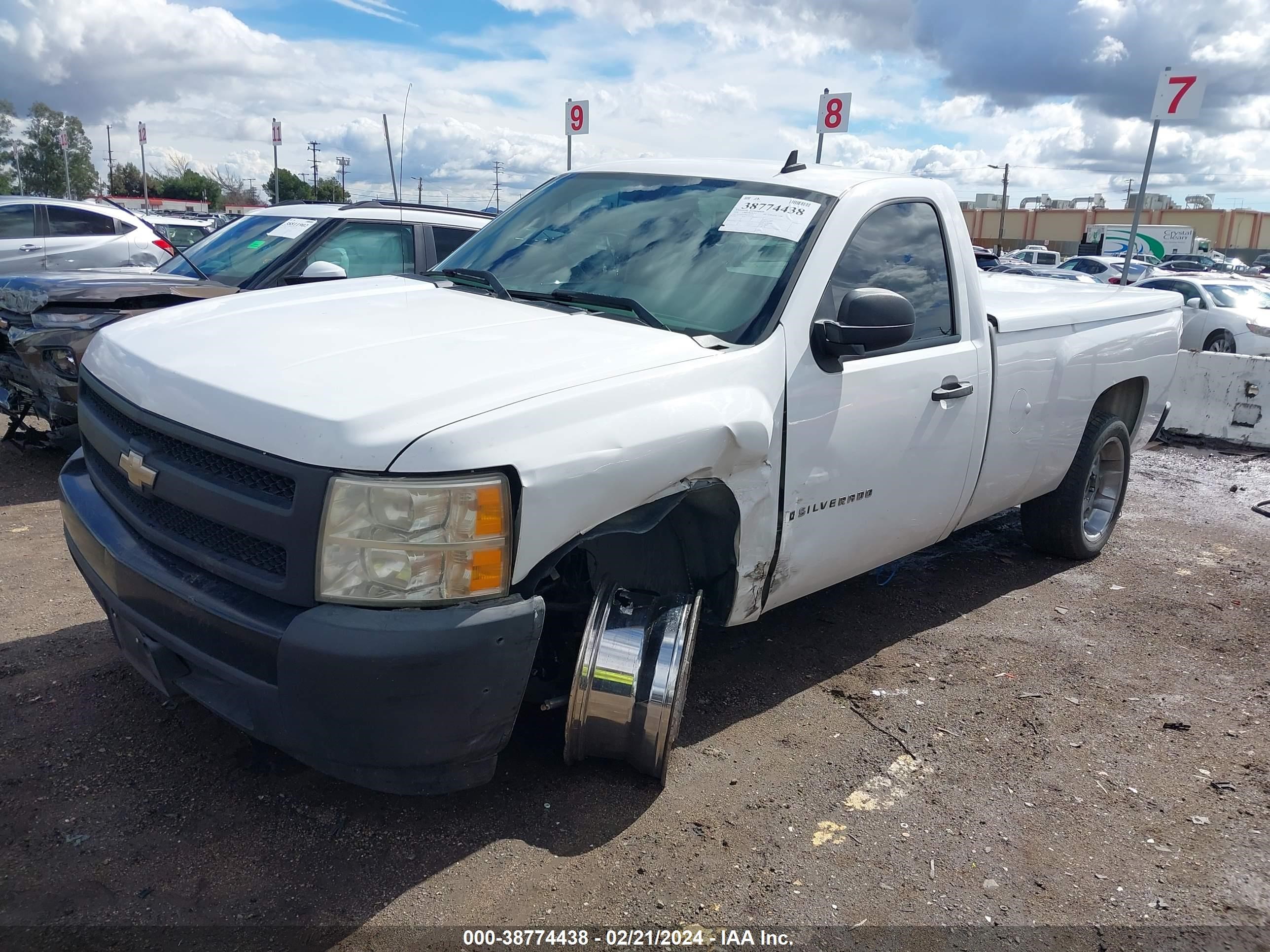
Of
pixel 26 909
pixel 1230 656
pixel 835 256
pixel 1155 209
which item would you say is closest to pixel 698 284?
pixel 835 256

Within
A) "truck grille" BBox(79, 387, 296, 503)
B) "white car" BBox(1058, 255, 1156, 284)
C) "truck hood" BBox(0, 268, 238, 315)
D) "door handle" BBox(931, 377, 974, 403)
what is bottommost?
"truck grille" BBox(79, 387, 296, 503)

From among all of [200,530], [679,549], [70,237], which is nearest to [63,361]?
[200,530]

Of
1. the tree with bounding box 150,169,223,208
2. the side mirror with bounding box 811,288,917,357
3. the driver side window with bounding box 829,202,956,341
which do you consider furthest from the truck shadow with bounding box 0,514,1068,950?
the tree with bounding box 150,169,223,208

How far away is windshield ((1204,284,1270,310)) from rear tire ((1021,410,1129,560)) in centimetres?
1185

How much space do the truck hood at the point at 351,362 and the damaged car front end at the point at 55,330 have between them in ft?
8.05

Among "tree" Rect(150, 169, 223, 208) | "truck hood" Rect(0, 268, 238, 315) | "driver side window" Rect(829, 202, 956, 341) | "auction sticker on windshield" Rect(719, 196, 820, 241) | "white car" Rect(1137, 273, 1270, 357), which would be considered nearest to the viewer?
"auction sticker on windshield" Rect(719, 196, 820, 241)

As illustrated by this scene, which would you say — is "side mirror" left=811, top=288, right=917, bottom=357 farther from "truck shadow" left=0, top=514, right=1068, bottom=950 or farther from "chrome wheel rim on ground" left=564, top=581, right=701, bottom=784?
"truck shadow" left=0, top=514, right=1068, bottom=950

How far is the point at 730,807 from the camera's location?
2.85 m

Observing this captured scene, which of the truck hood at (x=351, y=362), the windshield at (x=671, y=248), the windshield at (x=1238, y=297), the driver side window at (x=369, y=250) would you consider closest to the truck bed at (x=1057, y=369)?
the windshield at (x=671, y=248)

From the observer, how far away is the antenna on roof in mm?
3629

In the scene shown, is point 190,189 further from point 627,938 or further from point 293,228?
point 627,938

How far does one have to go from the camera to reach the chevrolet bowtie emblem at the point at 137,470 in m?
2.46

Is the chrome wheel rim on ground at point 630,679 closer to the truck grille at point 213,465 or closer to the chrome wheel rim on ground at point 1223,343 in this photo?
the truck grille at point 213,465

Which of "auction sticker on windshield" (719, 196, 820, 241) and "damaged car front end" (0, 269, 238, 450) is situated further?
"damaged car front end" (0, 269, 238, 450)
